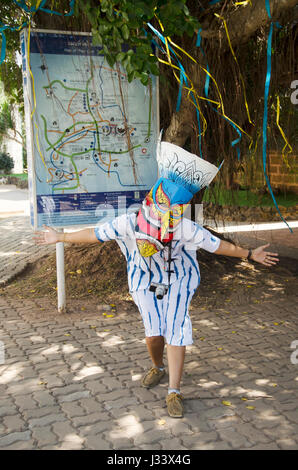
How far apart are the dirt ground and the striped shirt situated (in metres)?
2.21

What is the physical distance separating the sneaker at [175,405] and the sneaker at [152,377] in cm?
33

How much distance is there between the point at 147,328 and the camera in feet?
11.6

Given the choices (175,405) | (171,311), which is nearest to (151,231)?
(171,311)

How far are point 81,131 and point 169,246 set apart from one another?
224 centimetres

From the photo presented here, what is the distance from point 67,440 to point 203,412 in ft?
3.05

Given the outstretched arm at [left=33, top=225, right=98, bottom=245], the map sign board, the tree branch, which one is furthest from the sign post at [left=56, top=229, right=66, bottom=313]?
the tree branch

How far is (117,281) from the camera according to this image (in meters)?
6.27

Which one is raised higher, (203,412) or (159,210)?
(159,210)

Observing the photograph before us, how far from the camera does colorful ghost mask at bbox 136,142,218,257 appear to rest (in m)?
3.25

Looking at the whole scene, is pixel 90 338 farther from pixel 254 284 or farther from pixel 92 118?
pixel 254 284

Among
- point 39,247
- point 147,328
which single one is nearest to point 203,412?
point 147,328

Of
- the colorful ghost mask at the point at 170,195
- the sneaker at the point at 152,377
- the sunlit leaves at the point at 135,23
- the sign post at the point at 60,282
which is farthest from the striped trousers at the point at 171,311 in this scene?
the sign post at the point at 60,282

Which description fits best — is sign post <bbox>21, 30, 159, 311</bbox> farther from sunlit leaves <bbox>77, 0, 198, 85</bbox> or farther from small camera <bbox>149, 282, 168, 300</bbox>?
small camera <bbox>149, 282, 168, 300</bbox>
